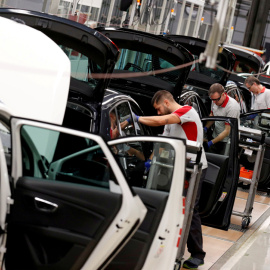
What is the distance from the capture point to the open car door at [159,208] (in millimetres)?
4617

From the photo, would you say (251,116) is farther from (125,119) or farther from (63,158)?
(63,158)

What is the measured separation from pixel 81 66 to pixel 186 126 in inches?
48.3

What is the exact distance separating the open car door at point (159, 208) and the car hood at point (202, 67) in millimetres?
6188

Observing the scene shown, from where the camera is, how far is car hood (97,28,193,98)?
884 cm

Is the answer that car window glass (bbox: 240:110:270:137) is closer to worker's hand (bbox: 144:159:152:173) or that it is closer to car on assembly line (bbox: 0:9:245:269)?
car on assembly line (bbox: 0:9:245:269)

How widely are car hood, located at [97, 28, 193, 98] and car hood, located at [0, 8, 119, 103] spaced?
5.35 ft

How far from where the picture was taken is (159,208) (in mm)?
4672

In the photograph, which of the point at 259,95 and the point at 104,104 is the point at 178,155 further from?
the point at 259,95

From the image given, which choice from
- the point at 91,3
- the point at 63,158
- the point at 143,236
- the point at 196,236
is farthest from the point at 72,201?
the point at 91,3

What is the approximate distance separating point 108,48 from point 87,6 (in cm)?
749

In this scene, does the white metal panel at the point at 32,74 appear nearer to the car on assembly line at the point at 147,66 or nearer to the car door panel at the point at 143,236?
the car door panel at the point at 143,236

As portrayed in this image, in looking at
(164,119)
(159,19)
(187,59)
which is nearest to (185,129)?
(164,119)

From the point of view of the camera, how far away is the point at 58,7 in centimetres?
1282

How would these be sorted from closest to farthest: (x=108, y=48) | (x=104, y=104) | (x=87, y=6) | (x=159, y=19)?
1. (x=104, y=104)
2. (x=108, y=48)
3. (x=87, y=6)
4. (x=159, y=19)
